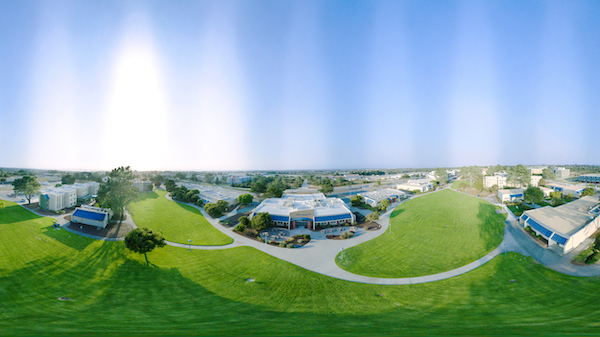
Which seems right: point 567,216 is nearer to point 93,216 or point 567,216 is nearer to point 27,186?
point 93,216

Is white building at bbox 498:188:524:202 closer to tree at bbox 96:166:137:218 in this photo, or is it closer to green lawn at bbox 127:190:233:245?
green lawn at bbox 127:190:233:245

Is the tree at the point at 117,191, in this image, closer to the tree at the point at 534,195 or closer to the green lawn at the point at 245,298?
the green lawn at the point at 245,298

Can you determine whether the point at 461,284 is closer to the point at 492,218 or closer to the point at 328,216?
the point at 328,216

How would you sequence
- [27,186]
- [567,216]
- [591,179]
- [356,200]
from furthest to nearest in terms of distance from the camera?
1. [591,179]
2. [356,200]
3. [27,186]
4. [567,216]

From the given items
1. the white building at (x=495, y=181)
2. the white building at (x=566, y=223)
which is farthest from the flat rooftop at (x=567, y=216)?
the white building at (x=495, y=181)

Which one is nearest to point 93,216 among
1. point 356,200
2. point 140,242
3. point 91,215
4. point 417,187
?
point 91,215

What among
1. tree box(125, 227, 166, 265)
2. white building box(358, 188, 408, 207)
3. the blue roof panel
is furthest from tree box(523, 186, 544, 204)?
the blue roof panel
